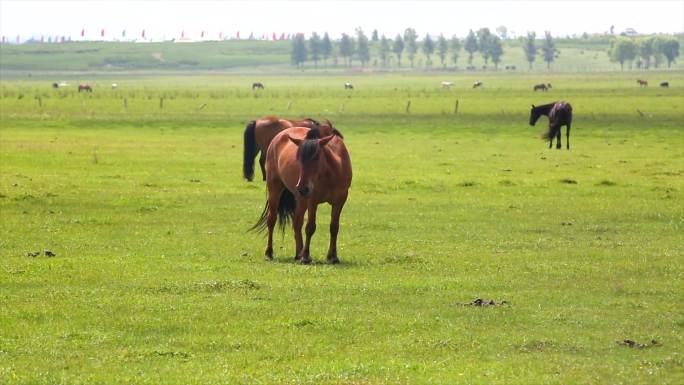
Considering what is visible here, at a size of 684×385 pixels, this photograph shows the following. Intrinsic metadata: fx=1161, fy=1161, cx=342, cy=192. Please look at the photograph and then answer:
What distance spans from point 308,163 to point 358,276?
1864mm

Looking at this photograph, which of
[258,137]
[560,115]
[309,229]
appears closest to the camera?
[309,229]

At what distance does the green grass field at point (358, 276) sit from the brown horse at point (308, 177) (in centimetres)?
52

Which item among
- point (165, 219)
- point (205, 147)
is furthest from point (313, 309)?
point (205, 147)

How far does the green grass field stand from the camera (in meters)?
10.3

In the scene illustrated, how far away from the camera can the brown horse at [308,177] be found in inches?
Answer: 634

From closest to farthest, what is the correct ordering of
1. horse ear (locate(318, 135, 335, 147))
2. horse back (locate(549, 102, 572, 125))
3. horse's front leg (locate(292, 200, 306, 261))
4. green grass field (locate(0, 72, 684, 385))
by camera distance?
green grass field (locate(0, 72, 684, 385))
horse ear (locate(318, 135, 335, 147))
horse's front leg (locate(292, 200, 306, 261))
horse back (locate(549, 102, 572, 125))

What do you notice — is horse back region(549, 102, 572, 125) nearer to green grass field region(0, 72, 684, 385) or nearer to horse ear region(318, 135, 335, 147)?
green grass field region(0, 72, 684, 385)

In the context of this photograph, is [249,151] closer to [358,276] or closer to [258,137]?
[258,137]

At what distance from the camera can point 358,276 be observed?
15.2m

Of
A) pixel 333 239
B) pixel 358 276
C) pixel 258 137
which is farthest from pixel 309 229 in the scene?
pixel 258 137

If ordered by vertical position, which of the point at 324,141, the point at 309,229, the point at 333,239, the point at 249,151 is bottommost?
the point at 333,239

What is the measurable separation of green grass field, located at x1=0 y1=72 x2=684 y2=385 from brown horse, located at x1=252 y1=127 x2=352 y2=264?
52cm

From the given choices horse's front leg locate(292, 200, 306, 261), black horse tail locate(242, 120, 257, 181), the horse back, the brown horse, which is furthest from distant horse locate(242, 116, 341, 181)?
the horse back

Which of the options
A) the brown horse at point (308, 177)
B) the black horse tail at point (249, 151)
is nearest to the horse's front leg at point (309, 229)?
the brown horse at point (308, 177)
